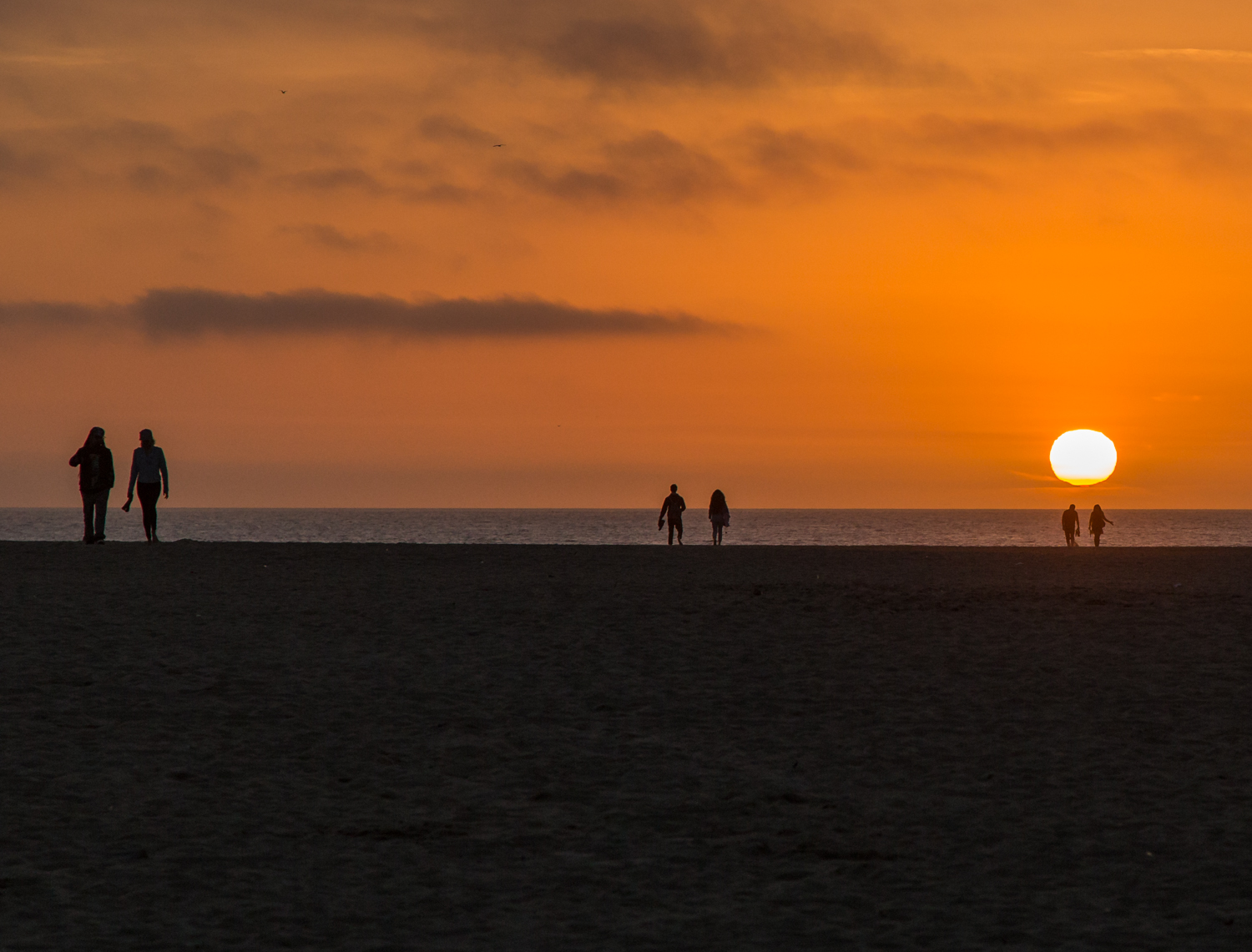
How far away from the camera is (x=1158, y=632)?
14.5 meters

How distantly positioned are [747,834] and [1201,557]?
27608 millimetres

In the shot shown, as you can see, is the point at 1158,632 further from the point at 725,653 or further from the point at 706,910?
the point at 706,910

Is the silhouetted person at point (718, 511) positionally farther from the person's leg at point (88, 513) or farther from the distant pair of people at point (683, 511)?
the person's leg at point (88, 513)

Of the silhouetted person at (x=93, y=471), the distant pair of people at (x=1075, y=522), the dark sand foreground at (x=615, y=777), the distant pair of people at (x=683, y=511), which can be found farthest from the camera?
the distant pair of people at (x=1075, y=522)

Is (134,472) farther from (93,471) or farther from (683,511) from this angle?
(683,511)

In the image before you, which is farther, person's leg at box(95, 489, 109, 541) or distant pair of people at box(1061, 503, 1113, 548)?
distant pair of people at box(1061, 503, 1113, 548)

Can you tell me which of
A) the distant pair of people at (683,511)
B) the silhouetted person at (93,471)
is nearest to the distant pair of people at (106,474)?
the silhouetted person at (93,471)

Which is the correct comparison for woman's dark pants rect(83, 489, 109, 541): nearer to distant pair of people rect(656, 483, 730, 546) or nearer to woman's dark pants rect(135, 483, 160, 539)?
woman's dark pants rect(135, 483, 160, 539)

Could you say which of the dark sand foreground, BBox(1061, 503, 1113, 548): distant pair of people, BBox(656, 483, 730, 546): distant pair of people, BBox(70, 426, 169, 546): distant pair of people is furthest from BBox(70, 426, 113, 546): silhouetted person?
BBox(1061, 503, 1113, 548): distant pair of people

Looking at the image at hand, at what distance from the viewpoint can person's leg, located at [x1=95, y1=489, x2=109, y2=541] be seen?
82.8ft

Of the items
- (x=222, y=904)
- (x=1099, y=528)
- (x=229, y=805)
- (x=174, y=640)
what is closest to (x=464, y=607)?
(x=174, y=640)

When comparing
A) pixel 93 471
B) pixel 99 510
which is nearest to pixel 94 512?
pixel 99 510

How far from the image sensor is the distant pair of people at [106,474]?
2498 cm

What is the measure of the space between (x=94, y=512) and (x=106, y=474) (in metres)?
1.07
